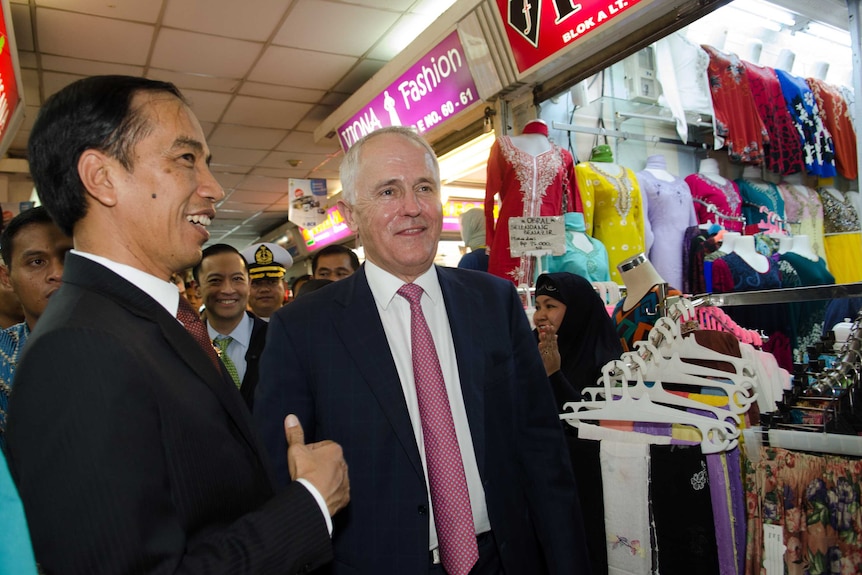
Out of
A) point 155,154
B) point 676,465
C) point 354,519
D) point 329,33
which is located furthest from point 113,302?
point 329,33

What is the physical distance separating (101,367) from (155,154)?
0.40 m

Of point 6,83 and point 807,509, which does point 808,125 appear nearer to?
point 807,509

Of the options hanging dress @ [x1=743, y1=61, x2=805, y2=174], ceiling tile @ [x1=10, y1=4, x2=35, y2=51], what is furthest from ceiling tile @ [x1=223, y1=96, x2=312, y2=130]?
hanging dress @ [x1=743, y1=61, x2=805, y2=174]

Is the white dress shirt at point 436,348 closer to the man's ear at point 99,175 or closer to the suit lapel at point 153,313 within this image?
the suit lapel at point 153,313

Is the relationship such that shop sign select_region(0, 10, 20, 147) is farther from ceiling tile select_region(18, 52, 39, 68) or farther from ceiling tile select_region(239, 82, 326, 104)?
ceiling tile select_region(239, 82, 326, 104)

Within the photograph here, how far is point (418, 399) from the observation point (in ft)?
4.68

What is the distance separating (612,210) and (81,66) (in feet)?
15.5

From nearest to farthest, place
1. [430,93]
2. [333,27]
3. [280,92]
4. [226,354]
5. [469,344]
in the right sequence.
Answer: [469,344]
[226,354]
[430,93]
[333,27]
[280,92]

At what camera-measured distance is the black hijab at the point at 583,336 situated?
8.60ft

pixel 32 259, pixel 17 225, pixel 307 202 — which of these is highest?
pixel 307 202

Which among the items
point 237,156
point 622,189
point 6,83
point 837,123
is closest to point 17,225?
point 6,83

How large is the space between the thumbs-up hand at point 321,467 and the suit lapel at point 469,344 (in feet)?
1.61

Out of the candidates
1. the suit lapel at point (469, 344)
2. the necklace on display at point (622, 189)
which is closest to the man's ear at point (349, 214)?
the suit lapel at point (469, 344)

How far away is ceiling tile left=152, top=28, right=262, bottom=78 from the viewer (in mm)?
4809
